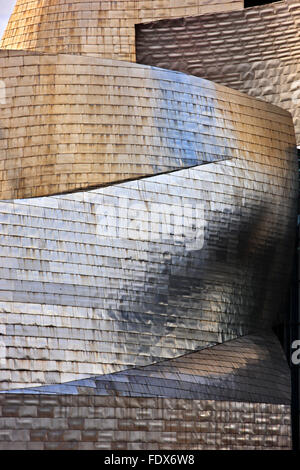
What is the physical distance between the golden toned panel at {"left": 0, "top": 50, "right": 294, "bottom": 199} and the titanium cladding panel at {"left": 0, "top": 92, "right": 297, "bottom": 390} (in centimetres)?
50

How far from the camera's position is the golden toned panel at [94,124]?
970 inches

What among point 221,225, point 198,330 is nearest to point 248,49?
point 221,225

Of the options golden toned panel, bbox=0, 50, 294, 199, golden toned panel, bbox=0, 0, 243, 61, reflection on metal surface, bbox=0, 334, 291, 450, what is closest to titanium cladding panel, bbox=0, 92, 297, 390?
reflection on metal surface, bbox=0, 334, 291, 450

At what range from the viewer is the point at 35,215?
23188 millimetres

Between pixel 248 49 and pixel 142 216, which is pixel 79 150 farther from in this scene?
pixel 248 49

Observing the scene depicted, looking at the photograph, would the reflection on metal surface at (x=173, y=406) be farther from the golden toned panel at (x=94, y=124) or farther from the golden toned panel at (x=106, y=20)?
the golden toned panel at (x=106, y=20)

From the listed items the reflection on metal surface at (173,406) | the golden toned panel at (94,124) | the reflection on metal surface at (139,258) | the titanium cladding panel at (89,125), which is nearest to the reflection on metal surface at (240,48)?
the reflection on metal surface at (139,258)

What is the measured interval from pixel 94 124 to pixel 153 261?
3601 mm

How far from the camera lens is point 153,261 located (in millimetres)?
24406

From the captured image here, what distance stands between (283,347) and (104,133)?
8022 millimetres

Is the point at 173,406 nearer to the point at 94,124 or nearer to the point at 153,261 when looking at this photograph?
the point at 153,261

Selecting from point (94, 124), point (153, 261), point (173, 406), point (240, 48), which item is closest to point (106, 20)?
point (240, 48)

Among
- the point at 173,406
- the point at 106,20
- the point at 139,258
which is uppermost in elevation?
the point at 106,20

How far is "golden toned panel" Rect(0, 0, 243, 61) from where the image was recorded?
31.1m
